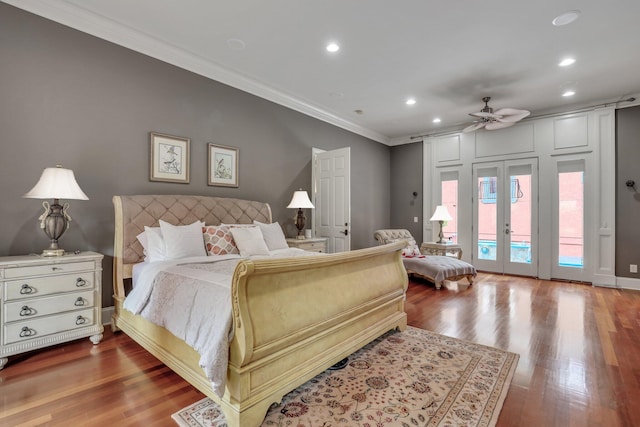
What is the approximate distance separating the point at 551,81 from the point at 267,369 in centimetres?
534

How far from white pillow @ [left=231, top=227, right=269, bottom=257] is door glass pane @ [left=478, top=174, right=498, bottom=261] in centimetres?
498

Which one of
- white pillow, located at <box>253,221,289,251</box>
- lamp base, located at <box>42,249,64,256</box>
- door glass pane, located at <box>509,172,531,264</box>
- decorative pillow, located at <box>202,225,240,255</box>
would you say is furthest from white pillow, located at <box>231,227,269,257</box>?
door glass pane, located at <box>509,172,531,264</box>

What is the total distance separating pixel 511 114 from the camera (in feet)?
13.7

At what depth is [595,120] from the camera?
5113mm

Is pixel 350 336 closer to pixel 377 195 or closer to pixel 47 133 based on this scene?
pixel 47 133

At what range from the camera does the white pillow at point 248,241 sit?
10.8 feet

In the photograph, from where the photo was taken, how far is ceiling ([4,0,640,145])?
2.80 metres

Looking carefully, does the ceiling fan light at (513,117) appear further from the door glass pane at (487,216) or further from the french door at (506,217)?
the door glass pane at (487,216)

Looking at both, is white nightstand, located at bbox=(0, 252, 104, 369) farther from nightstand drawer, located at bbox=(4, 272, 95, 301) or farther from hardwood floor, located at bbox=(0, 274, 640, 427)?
hardwood floor, located at bbox=(0, 274, 640, 427)

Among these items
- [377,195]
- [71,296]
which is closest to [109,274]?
[71,296]

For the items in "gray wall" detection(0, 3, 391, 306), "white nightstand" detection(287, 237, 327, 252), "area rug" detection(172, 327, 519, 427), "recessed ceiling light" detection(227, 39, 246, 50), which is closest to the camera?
"area rug" detection(172, 327, 519, 427)

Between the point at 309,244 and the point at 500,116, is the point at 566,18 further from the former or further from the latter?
the point at 309,244

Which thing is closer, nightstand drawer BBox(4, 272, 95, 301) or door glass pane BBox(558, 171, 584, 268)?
nightstand drawer BBox(4, 272, 95, 301)

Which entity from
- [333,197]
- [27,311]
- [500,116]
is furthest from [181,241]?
[500,116]
